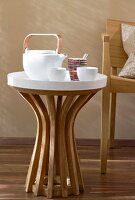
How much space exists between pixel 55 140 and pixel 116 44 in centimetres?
96

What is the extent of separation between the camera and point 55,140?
1991mm

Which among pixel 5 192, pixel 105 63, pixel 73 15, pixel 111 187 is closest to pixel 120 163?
pixel 111 187

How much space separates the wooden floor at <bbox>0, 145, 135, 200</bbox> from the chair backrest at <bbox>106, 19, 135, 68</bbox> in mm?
537

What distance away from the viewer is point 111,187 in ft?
7.07

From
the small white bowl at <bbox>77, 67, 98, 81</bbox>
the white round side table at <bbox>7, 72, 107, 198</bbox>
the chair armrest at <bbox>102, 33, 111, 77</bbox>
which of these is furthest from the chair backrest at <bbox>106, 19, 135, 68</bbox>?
the small white bowl at <bbox>77, 67, 98, 81</bbox>

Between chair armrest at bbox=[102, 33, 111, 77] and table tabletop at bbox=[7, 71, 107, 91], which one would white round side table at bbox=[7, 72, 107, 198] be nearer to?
table tabletop at bbox=[7, 71, 107, 91]

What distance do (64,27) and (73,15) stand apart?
3.6 inches

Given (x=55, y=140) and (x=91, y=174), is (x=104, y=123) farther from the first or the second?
(x=55, y=140)

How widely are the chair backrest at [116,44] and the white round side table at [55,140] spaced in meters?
0.73

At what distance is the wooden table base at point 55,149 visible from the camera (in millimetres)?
1960

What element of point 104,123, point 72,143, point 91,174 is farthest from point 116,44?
point 72,143

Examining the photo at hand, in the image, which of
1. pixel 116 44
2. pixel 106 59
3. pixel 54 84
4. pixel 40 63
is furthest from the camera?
pixel 116 44

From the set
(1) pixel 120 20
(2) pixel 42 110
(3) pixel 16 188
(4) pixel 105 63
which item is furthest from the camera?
(1) pixel 120 20

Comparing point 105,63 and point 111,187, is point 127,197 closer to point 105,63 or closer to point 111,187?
point 111,187
